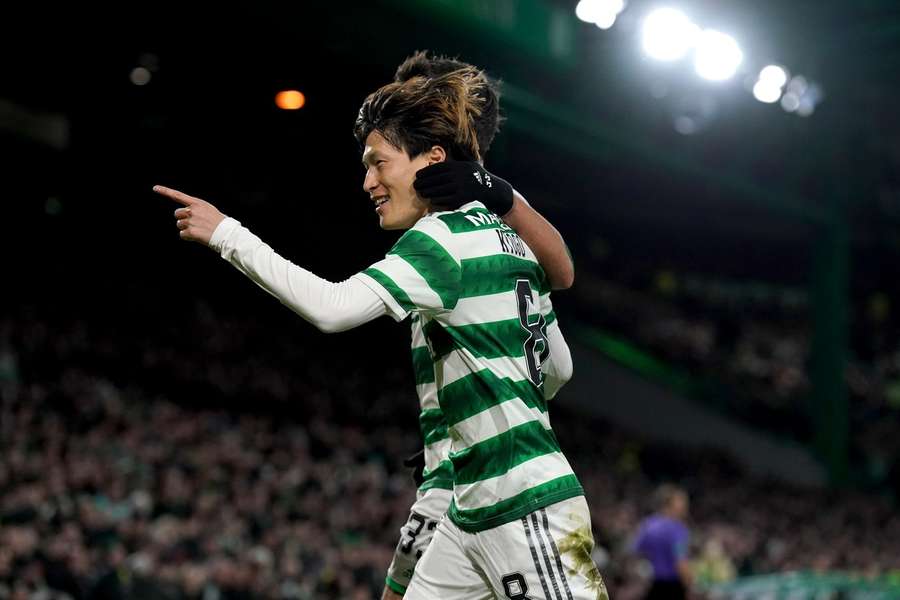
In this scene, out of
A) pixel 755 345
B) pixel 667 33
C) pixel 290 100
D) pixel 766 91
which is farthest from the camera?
pixel 755 345

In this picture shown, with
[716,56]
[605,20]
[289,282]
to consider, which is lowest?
[289,282]

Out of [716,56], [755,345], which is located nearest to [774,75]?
[716,56]

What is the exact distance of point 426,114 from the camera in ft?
9.02

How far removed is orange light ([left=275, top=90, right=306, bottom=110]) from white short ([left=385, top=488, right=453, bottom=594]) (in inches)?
109

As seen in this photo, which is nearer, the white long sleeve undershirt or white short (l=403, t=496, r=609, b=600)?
the white long sleeve undershirt

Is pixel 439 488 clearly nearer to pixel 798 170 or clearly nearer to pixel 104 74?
pixel 104 74

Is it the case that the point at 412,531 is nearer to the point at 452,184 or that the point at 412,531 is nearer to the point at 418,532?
the point at 418,532

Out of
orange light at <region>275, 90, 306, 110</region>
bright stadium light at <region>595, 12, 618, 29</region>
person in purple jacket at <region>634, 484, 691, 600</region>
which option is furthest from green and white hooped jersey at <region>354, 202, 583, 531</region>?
bright stadium light at <region>595, 12, 618, 29</region>

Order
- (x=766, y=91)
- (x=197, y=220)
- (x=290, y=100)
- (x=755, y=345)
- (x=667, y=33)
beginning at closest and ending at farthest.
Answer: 1. (x=197, y=220)
2. (x=290, y=100)
3. (x=667, y=33)
4. (x=766, y=91)
5. (x=755, y=345)

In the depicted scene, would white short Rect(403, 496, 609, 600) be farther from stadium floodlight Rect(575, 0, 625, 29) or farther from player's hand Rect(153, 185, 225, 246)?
stadium floodlight Rect(575, 0, 625, 29)

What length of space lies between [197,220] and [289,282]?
0.90ft

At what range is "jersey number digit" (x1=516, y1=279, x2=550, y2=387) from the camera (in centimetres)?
274

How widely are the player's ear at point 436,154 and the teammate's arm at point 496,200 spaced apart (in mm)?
23

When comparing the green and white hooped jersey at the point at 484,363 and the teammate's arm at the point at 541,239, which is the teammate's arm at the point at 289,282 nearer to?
the green and white hooped jersey at the point at 484,363
